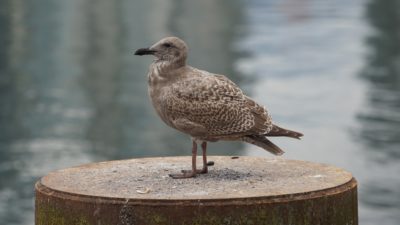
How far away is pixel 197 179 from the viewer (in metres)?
10.4

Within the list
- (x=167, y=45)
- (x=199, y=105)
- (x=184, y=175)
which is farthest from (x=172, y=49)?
(x=184, y=175)

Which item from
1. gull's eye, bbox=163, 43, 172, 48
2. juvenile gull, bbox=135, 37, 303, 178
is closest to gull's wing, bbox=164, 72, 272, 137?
juvenile gull, bbox=135, 37, 303, 178

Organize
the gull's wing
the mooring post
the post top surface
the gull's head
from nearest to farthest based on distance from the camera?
the mooring post
the post top surface
the gull's wing
the gull's head

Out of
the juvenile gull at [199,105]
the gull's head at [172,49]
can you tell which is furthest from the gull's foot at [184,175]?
the gull's head at [172,49]

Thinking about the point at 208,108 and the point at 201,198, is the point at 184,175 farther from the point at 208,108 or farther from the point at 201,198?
the point at 201,198

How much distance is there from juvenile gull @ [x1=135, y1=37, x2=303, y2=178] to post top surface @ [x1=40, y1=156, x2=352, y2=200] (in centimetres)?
32

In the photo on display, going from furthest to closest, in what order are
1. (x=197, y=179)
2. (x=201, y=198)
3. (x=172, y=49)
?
1. (x=172, y=49)
2. (x=197, y=179)
3. (x=201, y=198)

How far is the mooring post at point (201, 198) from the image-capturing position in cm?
911

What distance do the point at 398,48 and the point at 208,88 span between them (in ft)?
407

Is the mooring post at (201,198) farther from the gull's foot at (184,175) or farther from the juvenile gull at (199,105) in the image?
the juvenile gull at (199,105)

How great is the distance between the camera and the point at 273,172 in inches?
425

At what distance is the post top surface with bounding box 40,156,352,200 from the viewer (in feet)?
31.3

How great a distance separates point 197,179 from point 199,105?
2.26 ft

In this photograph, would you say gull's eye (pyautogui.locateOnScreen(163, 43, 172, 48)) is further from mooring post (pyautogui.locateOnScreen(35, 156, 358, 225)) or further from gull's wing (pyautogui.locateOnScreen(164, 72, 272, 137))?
mooring post (pyautogui.locateOnScreen(35, 156, 358, 225))
